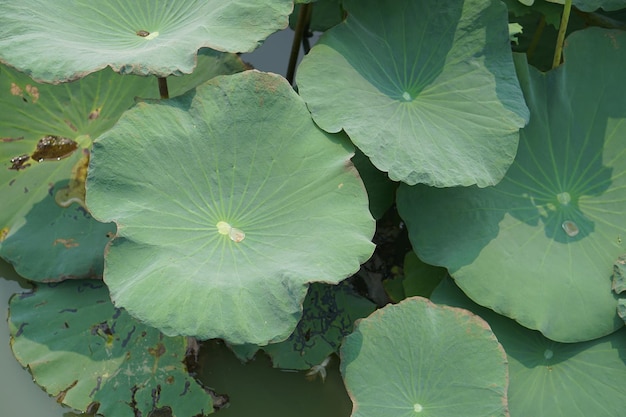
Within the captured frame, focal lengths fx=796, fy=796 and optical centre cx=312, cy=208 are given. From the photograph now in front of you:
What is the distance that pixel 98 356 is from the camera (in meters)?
2.51

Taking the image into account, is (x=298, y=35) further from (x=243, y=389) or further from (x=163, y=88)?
(x=243, y=389)

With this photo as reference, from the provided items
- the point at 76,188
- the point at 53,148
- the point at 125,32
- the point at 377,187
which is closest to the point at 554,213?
the point at 377,187

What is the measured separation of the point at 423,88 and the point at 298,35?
0.83m

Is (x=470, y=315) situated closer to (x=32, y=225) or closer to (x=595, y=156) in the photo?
(x=595, y=156)

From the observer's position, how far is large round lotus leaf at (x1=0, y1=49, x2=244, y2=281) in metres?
2.65

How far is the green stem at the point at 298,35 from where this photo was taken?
3145 mm

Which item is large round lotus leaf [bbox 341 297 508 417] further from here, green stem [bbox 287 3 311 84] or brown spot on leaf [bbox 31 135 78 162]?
green stem [bbox 287 3 311 84]

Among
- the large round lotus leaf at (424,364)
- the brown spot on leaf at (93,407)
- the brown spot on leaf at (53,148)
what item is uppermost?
the brown spot on leaf at (53,148)

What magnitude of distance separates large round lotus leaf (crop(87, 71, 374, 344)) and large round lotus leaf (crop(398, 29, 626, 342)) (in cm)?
40

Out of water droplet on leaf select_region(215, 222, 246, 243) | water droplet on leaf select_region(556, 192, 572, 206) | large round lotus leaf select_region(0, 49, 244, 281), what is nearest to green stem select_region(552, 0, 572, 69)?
water droplet on leaf select_region(556, 192, 572, 206)

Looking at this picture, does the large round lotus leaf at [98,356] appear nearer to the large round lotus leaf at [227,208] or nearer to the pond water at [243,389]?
the pond water at [243,389]

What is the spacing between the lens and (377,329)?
7.72 ft

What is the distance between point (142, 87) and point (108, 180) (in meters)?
0.65

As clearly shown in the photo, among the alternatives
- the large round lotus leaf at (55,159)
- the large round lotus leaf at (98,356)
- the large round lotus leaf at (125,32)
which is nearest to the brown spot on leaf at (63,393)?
the large round lotus leaf at (98,356)
